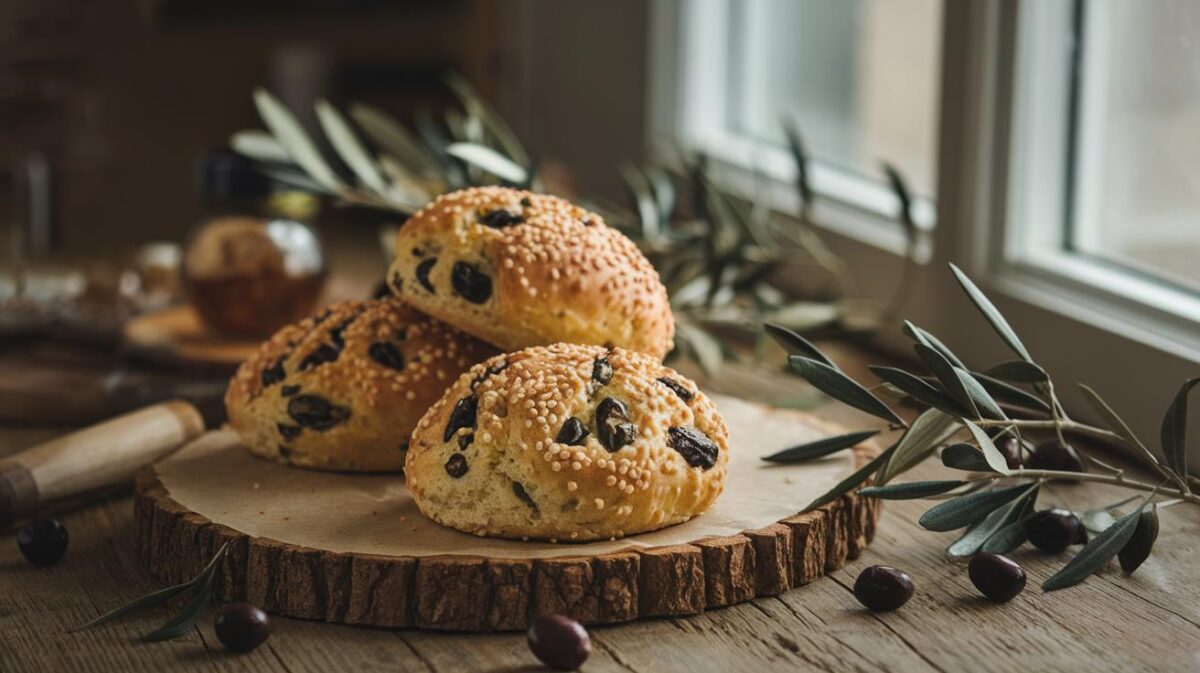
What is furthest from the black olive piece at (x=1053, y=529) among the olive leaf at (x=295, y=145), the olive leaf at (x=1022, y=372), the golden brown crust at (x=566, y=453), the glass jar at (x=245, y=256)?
the glass jar at (x=245, y=256)

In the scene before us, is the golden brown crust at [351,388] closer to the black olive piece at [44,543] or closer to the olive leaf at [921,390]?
the black olive piece at [44,543]

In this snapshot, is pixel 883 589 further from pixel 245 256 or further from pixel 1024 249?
pixel 245 256

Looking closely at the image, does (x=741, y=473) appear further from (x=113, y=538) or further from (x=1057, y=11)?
(x=1057, y=11)

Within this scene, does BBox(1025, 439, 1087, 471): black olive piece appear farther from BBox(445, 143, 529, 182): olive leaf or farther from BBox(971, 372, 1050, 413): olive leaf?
BBox(445, 143, 529, 182): olive leaf

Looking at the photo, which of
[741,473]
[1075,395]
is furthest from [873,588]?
[1075,395]

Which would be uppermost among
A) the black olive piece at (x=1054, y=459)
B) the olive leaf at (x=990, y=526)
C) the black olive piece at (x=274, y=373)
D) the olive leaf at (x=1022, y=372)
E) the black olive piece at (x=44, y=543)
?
the olive leaf at (x=1022, y=372)

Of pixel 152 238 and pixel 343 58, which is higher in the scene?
pixel 343 58
